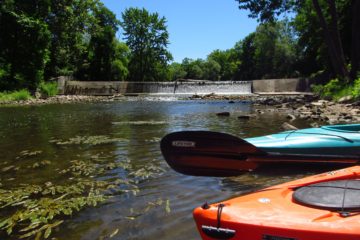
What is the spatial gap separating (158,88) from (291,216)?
33.9 metres

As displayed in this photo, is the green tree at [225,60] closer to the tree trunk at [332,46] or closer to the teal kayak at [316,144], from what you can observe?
the tree trunk at [332,46]

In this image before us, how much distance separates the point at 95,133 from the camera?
397 inches

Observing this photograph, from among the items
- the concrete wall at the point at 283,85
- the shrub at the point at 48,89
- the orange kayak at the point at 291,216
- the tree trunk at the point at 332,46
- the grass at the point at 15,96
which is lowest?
the orange kayak at the point at 291,216

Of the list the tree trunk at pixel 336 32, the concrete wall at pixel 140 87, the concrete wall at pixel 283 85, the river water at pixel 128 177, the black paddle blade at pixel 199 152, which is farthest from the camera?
the concrete wall at pixel 140 87

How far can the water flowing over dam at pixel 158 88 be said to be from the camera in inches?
1325

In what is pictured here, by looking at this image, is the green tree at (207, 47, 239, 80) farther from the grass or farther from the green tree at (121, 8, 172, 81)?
the grass

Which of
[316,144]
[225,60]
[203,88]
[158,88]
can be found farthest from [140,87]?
[225,60]

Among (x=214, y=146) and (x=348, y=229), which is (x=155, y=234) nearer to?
(x=214, y=146)

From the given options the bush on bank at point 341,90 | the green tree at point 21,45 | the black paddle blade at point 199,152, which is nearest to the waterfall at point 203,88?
the green tree at point 21,45

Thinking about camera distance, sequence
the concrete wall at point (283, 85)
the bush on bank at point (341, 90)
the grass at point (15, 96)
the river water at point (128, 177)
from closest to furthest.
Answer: the river water at point (128, 177) → the bush on bank at point (341, 90) → the grass at point (15, 96) → the concrete wall at point (283, 85)

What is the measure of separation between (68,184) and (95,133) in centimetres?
519

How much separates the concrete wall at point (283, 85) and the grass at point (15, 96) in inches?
767

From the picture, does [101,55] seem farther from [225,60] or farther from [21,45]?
[225,60]

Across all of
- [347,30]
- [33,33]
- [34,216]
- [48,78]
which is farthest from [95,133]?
[48,78]
